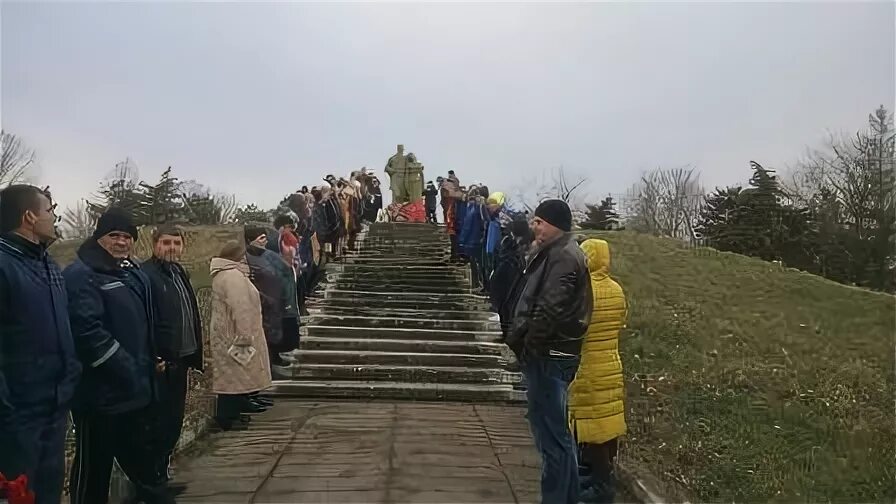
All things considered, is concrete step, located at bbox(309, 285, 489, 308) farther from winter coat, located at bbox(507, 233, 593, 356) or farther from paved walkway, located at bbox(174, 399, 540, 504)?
winter coat, located at bbox(507, 233, 593, 356)

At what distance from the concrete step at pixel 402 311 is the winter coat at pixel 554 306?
6388 millimetres

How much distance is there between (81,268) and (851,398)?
7621 mm

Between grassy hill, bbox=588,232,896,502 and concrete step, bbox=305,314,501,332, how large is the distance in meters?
1.97

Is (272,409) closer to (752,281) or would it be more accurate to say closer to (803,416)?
(803,416)

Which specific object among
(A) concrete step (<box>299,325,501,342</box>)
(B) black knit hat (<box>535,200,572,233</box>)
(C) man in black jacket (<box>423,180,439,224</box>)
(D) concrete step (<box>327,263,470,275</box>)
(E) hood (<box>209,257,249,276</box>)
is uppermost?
(C) man in black jacket (<box>423,180,439,224</box>)

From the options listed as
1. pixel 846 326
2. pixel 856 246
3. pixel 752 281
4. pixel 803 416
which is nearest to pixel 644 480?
pixel 803 416

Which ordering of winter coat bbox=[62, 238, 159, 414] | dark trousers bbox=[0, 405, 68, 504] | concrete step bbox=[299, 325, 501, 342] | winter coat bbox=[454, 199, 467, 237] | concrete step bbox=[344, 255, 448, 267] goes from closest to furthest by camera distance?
dark trousers bbox=[0, 405, 68, 504], winter coat bbox=[62, 238, 159, 414], concrete step bbox=[299, 325, 501, 342], winter coat bbox=[454, 199, 467, 237], concrete step bbox=[344, 255, 448, 267]

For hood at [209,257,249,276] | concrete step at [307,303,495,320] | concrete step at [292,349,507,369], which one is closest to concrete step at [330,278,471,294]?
concrete step at [307,303,495,320]

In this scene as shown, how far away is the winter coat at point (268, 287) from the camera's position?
6.74 metres

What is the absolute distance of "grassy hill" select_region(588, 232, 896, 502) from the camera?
5.54m

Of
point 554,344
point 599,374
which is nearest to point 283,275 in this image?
point 599,374

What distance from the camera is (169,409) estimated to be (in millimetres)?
4297

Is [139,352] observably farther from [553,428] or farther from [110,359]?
[553,428]

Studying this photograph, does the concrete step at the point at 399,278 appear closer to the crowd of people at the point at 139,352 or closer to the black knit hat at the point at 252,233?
the black knit hat at the point at 252,233
